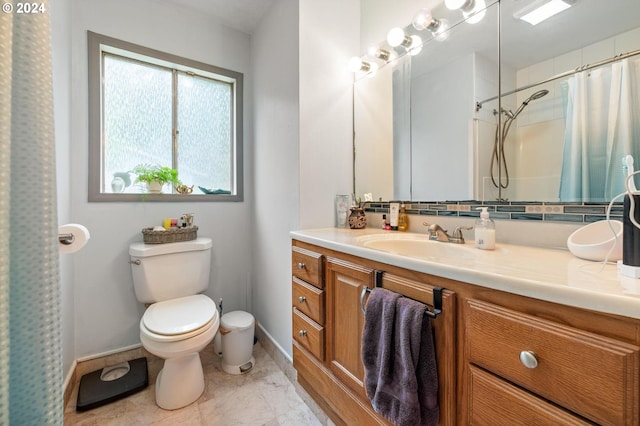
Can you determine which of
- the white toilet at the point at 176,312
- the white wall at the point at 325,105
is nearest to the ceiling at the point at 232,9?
the white wall at the point at 325,105

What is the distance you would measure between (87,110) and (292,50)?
1.31m

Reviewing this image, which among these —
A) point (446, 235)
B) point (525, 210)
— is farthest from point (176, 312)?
point (525, 210)

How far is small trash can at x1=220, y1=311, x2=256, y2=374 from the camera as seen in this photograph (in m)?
1.71

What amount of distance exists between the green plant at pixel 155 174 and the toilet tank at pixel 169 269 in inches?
17.3

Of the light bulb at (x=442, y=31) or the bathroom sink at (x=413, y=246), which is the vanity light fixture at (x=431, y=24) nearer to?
the light bulb at (x=442, y=31)

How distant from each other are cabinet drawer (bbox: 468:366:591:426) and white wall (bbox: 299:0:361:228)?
1086 mm

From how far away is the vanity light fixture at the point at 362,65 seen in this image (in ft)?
5.67

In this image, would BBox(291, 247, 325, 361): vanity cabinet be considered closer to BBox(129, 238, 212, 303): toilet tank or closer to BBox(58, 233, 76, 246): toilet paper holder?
BBox(129, 238, 212, 303): toilet tank

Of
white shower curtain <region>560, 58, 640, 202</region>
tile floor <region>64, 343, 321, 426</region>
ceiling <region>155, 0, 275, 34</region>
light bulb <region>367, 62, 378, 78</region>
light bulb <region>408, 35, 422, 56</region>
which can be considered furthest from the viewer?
ceiling <region>155, 0, 275, 34</region>

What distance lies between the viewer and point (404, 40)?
1.52m

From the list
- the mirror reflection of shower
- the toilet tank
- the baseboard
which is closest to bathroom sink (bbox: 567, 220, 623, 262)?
the mirror reflection of shower

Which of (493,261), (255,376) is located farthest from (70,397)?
(493,261)

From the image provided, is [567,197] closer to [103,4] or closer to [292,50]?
[292,50]

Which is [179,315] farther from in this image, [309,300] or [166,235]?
[309,300]
